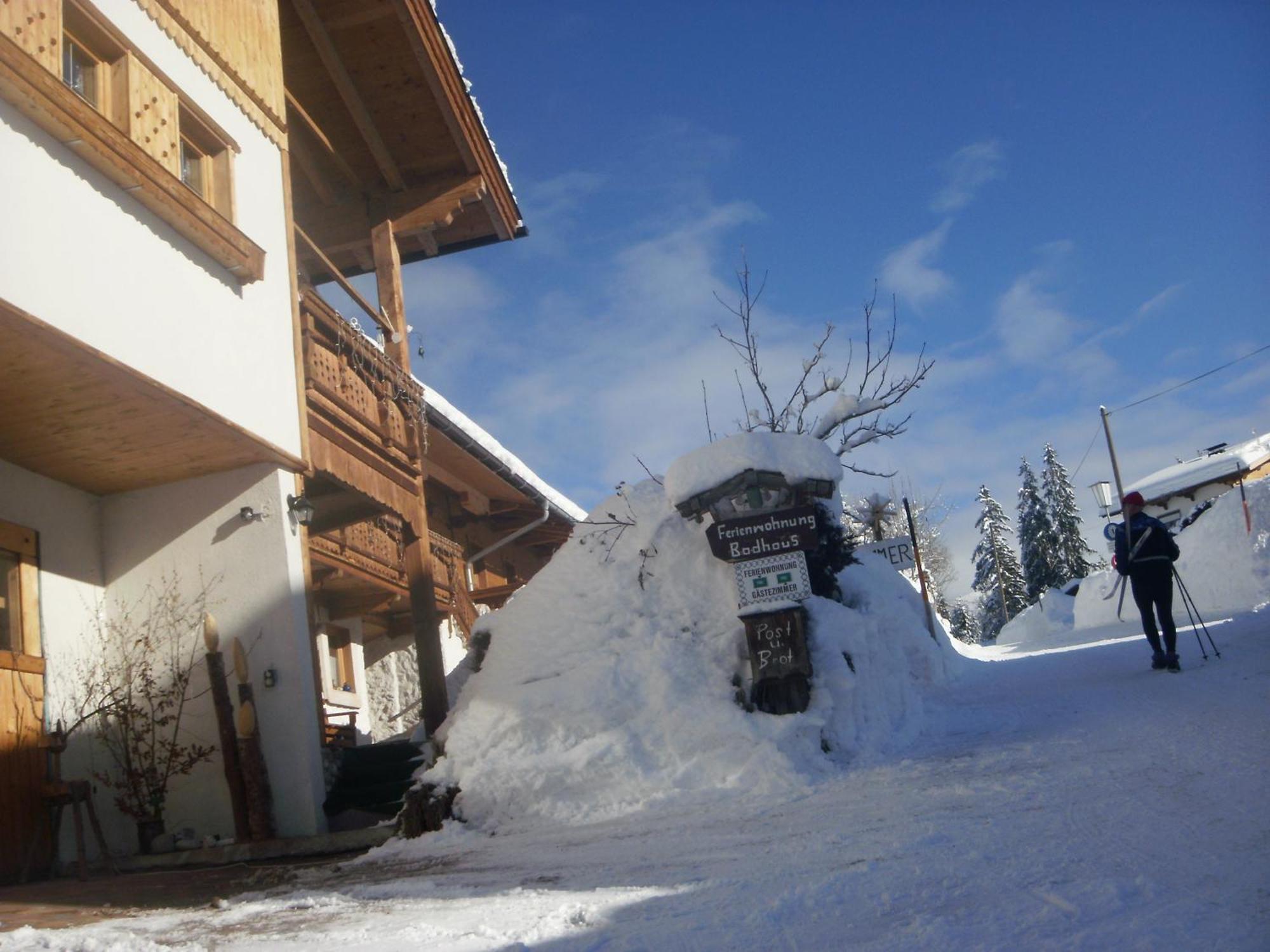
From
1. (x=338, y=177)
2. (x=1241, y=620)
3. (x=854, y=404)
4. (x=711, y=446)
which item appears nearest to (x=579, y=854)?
(x=711, y=446)

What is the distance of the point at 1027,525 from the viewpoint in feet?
184

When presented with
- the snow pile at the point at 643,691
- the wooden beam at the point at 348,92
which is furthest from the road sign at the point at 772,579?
the wooden beam at the point at 348,92

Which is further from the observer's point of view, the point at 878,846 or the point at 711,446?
the point at 711,446

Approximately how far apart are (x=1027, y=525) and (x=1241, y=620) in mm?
44565

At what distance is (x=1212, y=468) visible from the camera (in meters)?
36.8

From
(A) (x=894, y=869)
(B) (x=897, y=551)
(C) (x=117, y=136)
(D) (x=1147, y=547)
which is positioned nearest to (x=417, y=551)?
(C) (x=117, y=136)

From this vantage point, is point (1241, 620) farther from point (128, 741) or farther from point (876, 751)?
point (128, 741)

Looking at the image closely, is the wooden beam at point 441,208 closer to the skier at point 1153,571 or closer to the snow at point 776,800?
the snow at point 776,800

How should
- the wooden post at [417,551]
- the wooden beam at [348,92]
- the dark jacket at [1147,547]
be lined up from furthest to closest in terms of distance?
1. the wooden post at [417,551]
2. the wooden beam at [348,92]
3. the dark jacket at [1147,547]

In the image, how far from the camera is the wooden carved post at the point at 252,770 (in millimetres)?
7961

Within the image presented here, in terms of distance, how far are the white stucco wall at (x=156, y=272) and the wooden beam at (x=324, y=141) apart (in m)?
1.58

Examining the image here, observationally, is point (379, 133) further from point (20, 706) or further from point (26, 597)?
point (20, 706)

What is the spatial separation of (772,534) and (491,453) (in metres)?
7.50

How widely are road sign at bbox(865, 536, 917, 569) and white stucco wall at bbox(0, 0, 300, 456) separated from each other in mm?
10543
